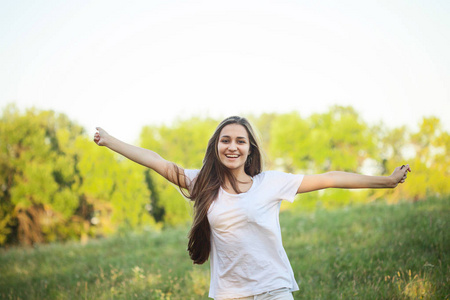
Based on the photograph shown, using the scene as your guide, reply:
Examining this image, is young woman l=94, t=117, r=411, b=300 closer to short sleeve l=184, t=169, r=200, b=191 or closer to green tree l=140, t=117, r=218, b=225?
short sleeve l=184, t=169, r=200, b=191

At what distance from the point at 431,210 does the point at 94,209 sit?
1199 inches

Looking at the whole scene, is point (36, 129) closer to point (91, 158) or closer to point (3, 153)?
point (3, 153)

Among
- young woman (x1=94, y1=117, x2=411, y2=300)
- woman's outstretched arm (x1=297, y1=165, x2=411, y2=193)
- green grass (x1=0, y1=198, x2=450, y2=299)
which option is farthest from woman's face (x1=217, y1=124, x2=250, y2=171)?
green grass (x1=0, y1=198, x2=450, y2=299)

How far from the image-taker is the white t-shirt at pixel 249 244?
112 inches

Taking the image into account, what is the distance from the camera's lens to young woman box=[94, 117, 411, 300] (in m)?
2.88

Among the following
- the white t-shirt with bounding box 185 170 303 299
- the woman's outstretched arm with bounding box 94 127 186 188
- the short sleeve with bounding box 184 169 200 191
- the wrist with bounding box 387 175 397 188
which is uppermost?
the woman's outstretched arm with bounding box 94 127 186 188

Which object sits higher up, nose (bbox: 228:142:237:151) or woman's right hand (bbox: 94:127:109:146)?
woman's right hand (bbox: 94:127:109:146)

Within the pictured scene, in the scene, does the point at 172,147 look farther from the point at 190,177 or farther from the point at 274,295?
the point at 274,295

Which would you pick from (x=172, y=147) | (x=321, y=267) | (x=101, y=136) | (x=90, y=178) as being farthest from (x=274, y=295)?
(x=172, y=147)

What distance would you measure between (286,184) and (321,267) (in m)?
2.99

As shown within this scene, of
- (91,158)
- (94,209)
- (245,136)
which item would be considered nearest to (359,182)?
(245,136)

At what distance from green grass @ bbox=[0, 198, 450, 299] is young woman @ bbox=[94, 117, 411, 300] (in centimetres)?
179

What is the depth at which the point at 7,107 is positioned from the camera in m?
32.5

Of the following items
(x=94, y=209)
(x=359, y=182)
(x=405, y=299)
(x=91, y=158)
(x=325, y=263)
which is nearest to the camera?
(x=359, y=182)
